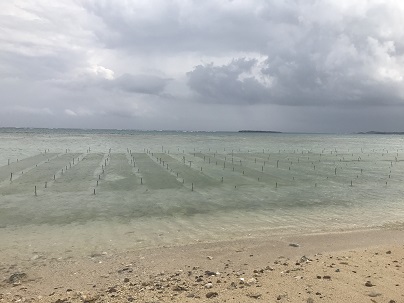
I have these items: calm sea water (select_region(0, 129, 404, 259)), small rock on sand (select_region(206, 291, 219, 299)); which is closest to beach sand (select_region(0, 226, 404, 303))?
small rock on sand (select_region(206, 291, 219, 299))

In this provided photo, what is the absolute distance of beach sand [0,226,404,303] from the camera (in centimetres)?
974

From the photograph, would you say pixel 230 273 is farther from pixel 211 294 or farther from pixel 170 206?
pixel 170 206

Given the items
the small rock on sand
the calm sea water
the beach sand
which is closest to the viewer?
the small rock on sand

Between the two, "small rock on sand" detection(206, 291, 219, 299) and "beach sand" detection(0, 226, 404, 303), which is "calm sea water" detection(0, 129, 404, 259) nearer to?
"beach sand" detection(0, 226, 404, 303)

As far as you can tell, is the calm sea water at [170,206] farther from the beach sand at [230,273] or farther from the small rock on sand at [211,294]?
the small rock on sand at [211,294]

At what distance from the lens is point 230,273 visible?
39.7ft

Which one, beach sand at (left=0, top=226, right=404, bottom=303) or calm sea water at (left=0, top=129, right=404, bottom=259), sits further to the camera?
calm sea water at (left=0, top=129, right=404, bottom=259)

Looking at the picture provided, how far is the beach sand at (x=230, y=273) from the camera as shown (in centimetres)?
974

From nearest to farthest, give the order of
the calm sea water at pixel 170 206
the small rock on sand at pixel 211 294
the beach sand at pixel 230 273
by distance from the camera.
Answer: the small rock on sand at pixel 211 294 → the beach sand at pixel 230 273 → the calm sea water at pixel 170 206

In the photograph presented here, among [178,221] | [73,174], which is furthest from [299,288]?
[73,174]

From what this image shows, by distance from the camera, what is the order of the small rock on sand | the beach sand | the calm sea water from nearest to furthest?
the small rock on sand, the beach sand, the calm sea water

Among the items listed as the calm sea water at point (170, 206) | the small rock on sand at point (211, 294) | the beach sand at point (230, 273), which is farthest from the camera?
the calm sea water at point (170, 206)

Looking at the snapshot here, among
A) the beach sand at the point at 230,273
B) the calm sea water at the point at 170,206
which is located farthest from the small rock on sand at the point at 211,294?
the calm sea water at the point at 170,206

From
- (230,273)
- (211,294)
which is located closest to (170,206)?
(230,273)
